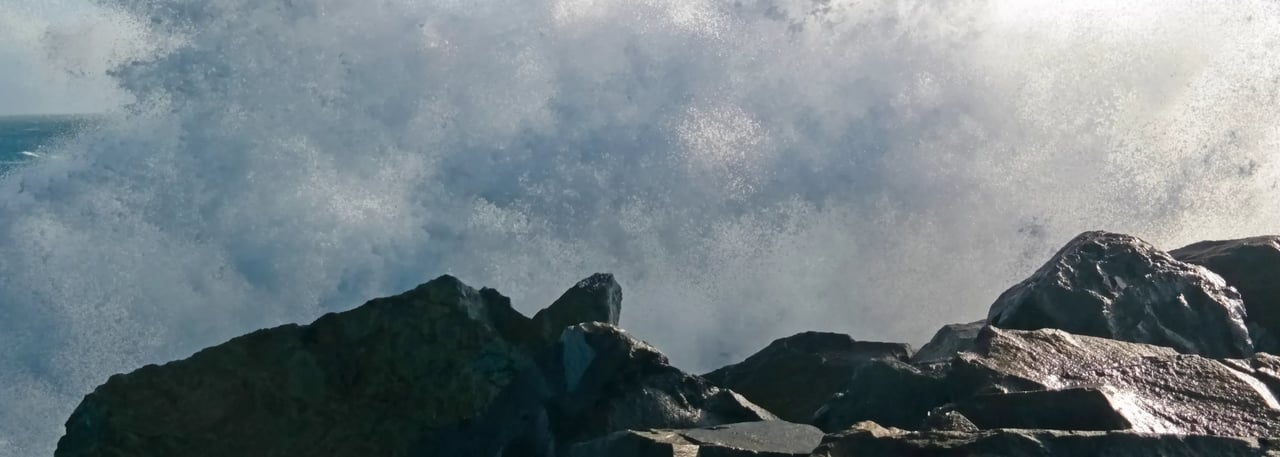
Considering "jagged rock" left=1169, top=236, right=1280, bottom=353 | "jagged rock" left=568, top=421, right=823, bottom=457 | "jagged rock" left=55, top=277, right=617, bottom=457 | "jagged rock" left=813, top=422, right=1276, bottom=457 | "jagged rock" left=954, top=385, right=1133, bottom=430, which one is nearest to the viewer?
"jagged rock" left=813, top=422, right=1276, bottom=457

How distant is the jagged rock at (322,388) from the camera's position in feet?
21.8

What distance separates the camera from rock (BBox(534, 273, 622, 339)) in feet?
25.0

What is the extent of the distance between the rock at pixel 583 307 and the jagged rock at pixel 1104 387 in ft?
8.59

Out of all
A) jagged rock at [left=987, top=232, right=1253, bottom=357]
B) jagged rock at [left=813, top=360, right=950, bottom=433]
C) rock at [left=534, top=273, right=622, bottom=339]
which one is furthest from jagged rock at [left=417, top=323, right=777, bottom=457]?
jagged rock at [left=987, top=232, right=1253, bottom=357]

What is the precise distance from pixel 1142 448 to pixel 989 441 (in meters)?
0.59

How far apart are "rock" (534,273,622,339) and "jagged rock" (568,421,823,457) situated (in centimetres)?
206

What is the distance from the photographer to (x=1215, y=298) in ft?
24.0

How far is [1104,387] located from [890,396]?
0.98m

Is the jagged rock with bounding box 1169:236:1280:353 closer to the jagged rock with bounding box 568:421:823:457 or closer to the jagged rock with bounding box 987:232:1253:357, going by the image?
the jagged rock with bounding box 987:232:1253:357

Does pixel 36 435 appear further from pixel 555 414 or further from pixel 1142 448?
pixel 1142 448

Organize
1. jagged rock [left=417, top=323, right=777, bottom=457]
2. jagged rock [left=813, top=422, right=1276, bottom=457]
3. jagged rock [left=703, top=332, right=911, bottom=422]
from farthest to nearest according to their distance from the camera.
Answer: jagged rock [left=703, top=332, right=911, bottom=422], jagged rock [left=417, top=323, right=777, bottom=457], jagged rock [left=813, top=422, right=1276, bottom=457]

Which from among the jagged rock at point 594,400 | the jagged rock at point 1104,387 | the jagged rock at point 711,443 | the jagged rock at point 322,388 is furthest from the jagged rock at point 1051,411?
the jagged rock at point 322,388

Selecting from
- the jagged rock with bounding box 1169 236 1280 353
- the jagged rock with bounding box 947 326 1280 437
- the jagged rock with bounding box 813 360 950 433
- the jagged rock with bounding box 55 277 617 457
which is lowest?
the jagged rock with bounding box 55 277 617 457

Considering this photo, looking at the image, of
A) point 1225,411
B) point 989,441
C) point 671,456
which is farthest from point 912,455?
point 1225,411
